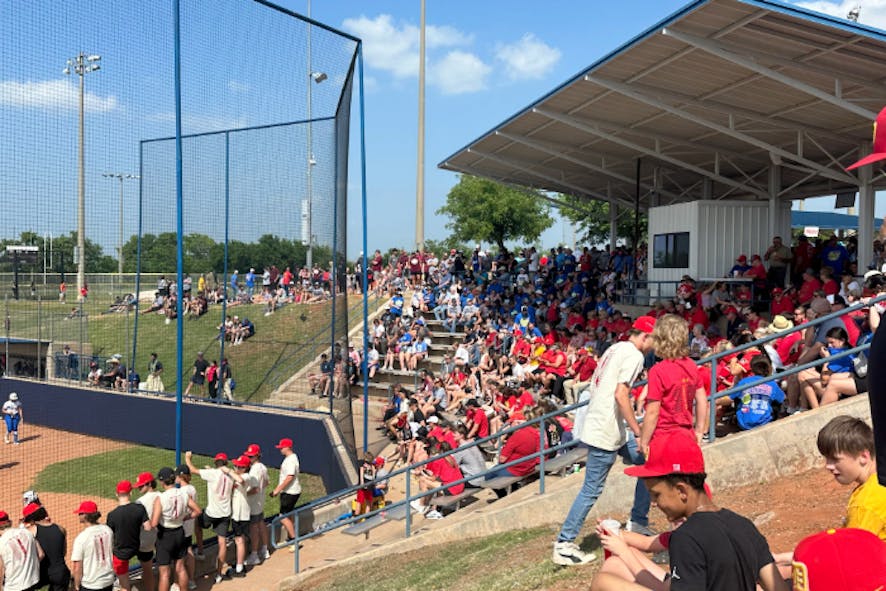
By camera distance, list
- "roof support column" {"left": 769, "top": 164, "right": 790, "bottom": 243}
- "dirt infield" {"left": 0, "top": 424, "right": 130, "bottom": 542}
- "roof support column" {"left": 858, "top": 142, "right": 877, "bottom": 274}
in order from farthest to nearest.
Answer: "roof support column" {"left": 769, "top": 164, "right": 790, "bottom": 243}, "roof support column" {"left": 858, "top": 142, "right": 877, "bottom": 274}, "dirt infield" {"left": 0, "top": 424, "right": 130, "bottom": 542}

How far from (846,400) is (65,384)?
13226 millimetres

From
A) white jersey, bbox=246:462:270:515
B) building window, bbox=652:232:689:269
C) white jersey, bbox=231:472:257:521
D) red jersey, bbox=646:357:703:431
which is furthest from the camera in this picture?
building window, bbox=652:232:689:269

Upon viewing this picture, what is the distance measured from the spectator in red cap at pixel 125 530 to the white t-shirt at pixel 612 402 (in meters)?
4.98

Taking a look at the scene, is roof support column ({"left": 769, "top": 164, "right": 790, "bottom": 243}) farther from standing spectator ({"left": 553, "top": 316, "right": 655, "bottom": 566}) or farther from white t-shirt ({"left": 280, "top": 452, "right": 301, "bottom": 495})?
standing spectator ({"left": 553, "top": 316, "right": 655, "bottom": 566})

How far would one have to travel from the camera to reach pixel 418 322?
21219 mm

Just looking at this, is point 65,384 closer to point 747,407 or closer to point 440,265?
point 747,407

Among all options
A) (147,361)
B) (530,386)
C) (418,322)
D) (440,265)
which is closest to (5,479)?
(147,361)

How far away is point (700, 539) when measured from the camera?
8.61 feet

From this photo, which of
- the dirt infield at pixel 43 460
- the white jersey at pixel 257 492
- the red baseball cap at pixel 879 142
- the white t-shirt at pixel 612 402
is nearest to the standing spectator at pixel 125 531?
the white jersey at pixel 257 492

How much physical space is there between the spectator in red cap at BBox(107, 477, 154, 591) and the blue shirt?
19.9 feet

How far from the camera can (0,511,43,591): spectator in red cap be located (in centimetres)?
687

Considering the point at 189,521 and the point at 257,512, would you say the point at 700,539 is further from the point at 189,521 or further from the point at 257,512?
the point at 257,512

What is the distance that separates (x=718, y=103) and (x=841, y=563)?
14.2 metres

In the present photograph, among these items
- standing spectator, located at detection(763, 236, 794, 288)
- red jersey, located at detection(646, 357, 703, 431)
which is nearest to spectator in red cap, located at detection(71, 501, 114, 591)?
red jersey, located at detection(646, 357, 703, 431)
